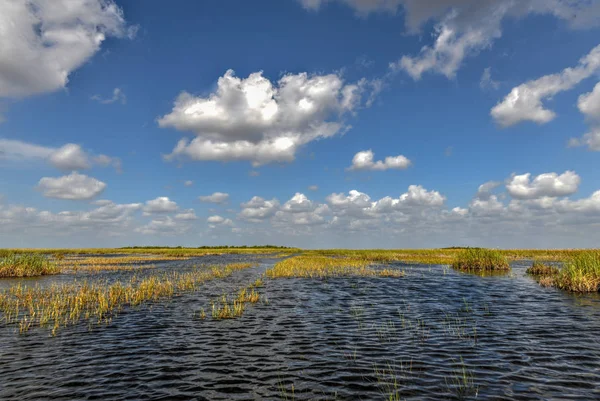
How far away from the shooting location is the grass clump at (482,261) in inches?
2020

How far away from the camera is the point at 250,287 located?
111ft

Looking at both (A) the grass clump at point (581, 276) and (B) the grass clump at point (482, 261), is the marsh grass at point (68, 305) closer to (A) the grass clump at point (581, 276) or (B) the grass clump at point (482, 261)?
(A) the grass clump at point (581, 276)

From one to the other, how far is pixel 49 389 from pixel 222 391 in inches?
222

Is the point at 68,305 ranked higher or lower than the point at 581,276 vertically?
lower

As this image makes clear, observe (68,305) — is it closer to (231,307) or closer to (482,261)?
(231,307)

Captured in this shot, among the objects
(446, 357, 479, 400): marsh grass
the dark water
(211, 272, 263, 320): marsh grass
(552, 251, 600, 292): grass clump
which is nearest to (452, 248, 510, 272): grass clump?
(552, 251, 600, 292): grass clump

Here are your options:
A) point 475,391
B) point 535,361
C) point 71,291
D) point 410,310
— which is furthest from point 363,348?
point 71,291

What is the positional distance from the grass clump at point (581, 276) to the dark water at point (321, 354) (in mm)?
6653

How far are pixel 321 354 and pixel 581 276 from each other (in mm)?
27283

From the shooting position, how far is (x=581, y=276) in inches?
1151

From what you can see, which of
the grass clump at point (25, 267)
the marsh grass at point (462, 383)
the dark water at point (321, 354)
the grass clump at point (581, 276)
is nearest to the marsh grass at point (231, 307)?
the dark water at point (321, 354)

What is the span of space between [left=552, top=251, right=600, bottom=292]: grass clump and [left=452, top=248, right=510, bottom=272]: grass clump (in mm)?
19042

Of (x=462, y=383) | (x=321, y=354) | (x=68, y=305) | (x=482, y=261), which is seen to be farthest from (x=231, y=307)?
(x=482, y=261)

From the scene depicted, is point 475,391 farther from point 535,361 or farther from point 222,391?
point 222,391
